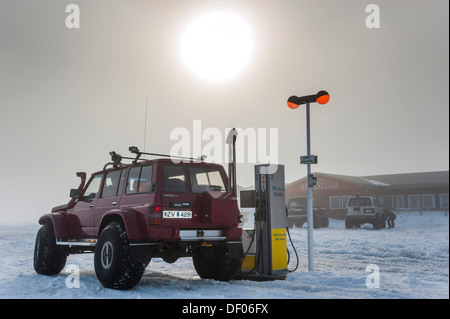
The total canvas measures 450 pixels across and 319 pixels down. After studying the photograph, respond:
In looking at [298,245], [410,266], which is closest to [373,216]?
[298,245]

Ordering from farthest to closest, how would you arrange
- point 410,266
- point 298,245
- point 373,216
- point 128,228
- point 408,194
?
point 408,194, point 373,216, point 298,245, point 410,266, point 128,228

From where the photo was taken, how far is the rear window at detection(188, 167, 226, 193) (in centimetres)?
762

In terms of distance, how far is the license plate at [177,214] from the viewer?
698 cm

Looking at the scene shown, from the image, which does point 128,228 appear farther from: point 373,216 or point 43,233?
point 373,216

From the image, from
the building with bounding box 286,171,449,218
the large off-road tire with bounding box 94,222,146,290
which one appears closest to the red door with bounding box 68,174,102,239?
the large off-road tire with bounding box 94,222,146,290

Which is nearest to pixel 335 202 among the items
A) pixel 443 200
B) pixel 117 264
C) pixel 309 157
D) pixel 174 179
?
pixel 443 200

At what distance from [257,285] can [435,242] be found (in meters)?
11.2

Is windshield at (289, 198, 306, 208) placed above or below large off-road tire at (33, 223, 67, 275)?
above

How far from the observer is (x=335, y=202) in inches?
1401

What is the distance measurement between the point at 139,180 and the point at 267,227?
2815 millimetres

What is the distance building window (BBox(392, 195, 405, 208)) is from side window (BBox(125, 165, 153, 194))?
104ft

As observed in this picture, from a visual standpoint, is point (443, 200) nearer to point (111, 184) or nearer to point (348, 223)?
point (348, 223)

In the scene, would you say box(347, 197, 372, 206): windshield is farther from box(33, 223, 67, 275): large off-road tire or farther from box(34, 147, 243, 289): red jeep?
box(33, 223, 67, 275): large off-road tire

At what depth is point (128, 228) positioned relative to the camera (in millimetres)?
6922
